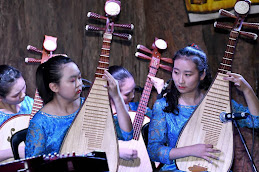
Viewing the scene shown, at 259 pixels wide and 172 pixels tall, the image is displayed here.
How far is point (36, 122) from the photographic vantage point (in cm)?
220

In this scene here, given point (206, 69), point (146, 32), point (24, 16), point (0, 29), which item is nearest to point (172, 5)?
point (146, 32)

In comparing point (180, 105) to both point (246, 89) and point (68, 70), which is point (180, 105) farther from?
point (68, 70)

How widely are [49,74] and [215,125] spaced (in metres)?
1.07

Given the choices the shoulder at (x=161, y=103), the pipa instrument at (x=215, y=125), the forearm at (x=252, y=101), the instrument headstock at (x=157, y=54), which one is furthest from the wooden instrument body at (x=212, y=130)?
the instrument headstock at (x=157, y=54)

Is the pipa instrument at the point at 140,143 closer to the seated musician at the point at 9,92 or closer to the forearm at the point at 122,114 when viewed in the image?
the forearm at the point at 122,114

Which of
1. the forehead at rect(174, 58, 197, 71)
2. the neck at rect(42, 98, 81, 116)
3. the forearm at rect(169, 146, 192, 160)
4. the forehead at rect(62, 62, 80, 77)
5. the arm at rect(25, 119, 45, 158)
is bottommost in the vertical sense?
the forearm at rect(169, 146, 192, 160)

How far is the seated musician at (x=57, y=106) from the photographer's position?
84.8 inches

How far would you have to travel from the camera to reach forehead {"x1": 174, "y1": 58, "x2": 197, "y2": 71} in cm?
234

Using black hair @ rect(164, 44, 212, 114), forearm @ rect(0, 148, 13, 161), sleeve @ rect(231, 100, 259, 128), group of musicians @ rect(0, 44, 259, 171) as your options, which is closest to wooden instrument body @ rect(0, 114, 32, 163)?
forearm @ rect(0, 148, 13, 161)

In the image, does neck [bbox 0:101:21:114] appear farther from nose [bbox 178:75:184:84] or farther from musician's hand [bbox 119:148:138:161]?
nose [bbox 178:75:184:84]

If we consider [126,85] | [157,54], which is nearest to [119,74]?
[126,85]

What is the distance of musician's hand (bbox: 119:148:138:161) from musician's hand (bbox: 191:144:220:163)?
52 centimetres

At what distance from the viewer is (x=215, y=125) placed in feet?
7.24

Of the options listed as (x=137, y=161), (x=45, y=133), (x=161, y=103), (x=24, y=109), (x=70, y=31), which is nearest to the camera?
(x=45, y=133)
